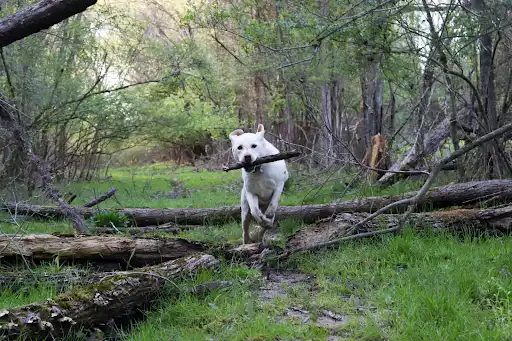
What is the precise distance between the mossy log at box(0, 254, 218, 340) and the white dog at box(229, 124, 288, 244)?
1.63 meters

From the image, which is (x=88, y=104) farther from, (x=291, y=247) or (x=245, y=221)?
(x=291, y=247)

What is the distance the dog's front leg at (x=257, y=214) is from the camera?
243 inches

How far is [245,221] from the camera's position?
661 cm

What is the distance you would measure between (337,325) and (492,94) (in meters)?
5.48

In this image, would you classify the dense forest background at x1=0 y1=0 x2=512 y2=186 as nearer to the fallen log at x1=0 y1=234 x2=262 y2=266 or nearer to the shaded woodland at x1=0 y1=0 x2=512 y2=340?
the shaded woodland at x1=0 y1=0 x2=512 y2=340

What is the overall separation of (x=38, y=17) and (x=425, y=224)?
5.04 m

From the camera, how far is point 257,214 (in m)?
6.18

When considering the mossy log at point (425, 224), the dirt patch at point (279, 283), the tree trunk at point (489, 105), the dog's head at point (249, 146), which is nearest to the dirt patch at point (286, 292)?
the dirt patch at point (279, 283)

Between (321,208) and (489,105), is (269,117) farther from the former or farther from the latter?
(489,105)

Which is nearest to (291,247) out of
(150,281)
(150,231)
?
(150,281)

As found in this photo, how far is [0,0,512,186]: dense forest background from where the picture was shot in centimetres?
732

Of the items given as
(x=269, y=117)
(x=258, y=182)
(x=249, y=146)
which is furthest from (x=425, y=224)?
(x=269, y=117)

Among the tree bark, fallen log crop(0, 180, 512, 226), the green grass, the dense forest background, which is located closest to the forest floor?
the green grass

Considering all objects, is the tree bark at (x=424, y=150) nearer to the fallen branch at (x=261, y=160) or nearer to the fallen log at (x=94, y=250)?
the fallen branch at (x=261, y=160)
